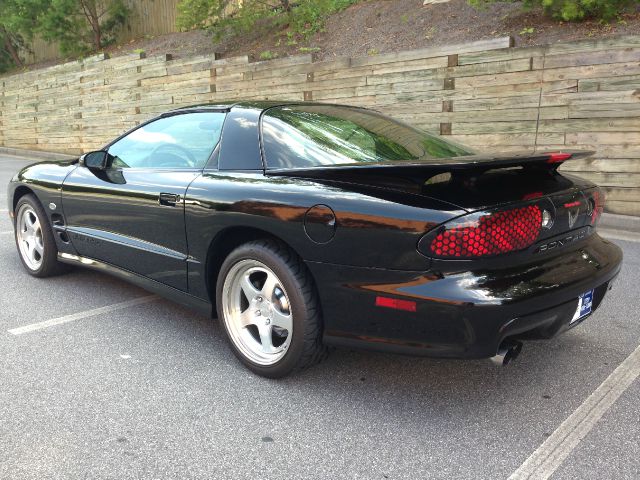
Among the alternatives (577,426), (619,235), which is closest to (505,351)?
(577,426)

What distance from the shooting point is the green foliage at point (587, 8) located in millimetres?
7234

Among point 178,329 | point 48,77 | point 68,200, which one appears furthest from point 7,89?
point 178,329

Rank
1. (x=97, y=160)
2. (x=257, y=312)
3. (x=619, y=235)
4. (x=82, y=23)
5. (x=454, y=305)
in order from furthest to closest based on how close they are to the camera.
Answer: (x=82, y=23)
(x=619, y=235)
(x=97, y=160)
(x=257, y=312)
(x=454, y=305)

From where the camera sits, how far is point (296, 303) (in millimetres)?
2584

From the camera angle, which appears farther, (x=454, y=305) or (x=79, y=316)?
(x=79, y=316)

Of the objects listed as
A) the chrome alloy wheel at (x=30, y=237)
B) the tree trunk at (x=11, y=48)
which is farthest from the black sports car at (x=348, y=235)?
the tree trunk at (x=11, y=48)

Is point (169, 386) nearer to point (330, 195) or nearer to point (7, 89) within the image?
point (330, 195)

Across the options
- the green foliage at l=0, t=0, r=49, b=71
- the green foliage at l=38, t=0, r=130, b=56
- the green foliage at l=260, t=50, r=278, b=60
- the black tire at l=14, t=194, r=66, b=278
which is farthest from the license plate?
the green foliage at l=0, t=0, r=49, b=71

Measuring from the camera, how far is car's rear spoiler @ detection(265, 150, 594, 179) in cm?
224

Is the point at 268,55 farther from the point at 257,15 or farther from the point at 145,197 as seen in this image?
the point at 145,197

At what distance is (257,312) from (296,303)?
40 centimetres

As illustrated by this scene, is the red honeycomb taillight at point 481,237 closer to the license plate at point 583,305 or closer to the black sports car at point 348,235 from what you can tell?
the black sports car at point 348,235

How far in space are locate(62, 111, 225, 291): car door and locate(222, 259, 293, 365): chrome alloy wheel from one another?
1.31 ft

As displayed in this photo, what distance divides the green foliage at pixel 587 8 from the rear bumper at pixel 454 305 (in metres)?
6.11
